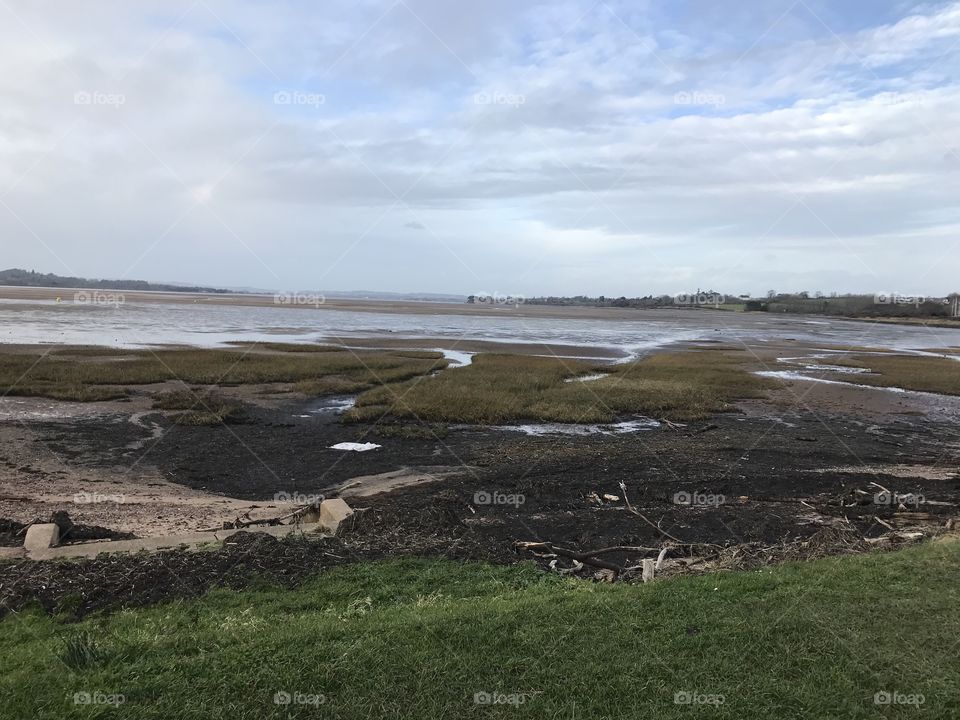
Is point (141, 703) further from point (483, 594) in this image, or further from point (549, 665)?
point (483, 594)

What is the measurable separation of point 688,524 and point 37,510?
11.5m

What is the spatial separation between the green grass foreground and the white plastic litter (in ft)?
34.8

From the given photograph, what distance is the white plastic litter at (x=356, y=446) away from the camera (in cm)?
1736

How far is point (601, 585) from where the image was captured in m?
7.28

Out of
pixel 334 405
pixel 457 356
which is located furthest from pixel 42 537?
pixel 457 356

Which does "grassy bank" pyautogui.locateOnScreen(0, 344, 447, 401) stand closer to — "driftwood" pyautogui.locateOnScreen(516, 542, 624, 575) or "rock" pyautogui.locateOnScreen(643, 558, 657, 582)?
"driftwood" pyautogui.locateOnScreen(516, 542, 624, 575)

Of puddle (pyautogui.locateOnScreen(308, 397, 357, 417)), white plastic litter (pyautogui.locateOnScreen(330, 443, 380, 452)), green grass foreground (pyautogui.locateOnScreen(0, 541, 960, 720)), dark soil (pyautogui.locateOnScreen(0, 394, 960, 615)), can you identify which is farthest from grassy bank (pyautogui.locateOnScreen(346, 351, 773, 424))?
green grass foreground (pyautogui.locateOnScreen(0, 541, 960, 720))

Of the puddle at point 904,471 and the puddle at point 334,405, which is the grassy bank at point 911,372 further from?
the puddle at point 334,405

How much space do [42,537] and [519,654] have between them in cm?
711

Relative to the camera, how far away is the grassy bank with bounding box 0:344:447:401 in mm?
24703

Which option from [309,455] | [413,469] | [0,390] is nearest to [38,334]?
[0,390]

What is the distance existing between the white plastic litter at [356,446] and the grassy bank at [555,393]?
2944 millimetres

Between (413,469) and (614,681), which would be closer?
(614,681)

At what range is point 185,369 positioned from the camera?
29547 millimetres
